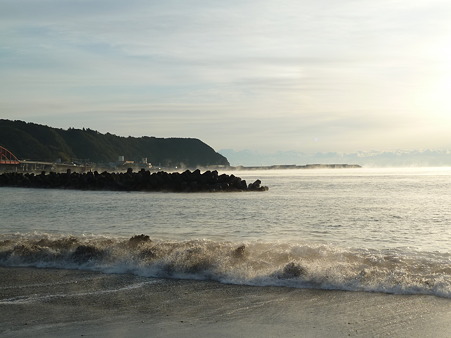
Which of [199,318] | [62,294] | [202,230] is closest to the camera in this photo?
[199,318]

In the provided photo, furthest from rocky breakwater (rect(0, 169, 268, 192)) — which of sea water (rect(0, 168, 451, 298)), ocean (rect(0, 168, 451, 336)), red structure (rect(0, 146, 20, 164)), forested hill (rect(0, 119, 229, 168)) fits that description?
forested hill (rect(0, 119, 229, 168))

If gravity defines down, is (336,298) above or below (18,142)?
below

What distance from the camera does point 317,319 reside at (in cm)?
716

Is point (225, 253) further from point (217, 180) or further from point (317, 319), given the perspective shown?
point (217, 180)

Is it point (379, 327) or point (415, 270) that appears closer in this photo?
point (379, 327)

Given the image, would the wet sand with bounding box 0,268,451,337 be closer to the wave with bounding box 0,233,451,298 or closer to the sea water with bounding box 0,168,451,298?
the wave with bounding box 0,233,451,298

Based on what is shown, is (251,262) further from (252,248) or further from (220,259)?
(252,248)

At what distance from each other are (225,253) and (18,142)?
525 feet

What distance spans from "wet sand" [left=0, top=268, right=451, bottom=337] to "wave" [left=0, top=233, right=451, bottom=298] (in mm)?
402

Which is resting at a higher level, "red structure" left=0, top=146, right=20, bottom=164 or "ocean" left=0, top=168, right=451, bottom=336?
"red structure" left=0, top=146, right=20, bottom=164

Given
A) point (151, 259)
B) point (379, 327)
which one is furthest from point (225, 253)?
point (379, 327)

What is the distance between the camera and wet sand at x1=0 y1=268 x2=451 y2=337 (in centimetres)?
673

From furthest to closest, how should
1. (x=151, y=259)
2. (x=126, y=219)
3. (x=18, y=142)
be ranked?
(x=18, y=142) → (x=126, y=219) → (x=151, y=259)

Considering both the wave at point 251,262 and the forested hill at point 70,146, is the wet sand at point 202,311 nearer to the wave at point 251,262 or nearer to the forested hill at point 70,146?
the wave at point 251,262
